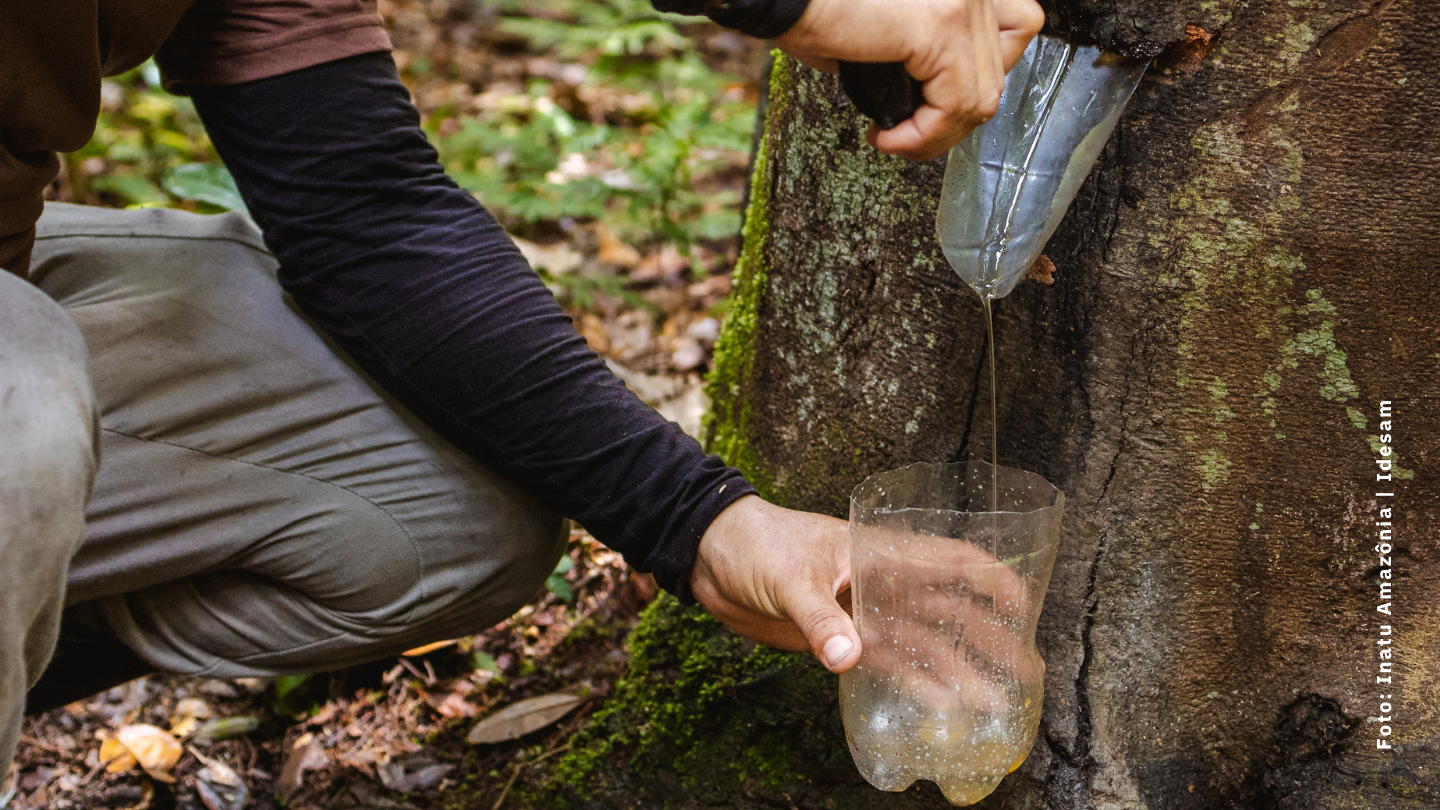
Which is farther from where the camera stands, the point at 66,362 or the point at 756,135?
the point at 756,135

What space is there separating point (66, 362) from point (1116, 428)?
120 cm

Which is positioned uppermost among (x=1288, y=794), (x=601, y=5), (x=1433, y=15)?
(x=1433, y=15)

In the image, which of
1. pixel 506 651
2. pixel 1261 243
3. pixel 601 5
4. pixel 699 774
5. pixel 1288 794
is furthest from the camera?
pixel 601 5

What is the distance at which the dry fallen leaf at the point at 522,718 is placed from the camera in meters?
1.99

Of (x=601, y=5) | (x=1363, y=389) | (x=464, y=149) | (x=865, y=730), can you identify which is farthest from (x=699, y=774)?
(x=601, y=5)

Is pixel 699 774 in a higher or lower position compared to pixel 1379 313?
lower

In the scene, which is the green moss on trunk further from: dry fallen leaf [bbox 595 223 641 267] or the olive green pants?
dry fallen leaf [bbox 595 223 641 267]

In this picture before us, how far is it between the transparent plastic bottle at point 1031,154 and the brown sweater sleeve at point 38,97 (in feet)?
3.54

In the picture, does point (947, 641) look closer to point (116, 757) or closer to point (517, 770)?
point (517, 770)

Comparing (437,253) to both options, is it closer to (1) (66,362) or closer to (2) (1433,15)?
(1) (66,362)

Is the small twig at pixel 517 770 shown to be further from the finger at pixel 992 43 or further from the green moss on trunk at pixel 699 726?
the finger at pixel 992 43

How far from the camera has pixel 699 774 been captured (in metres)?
1.75

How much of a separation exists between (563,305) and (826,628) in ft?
7.48

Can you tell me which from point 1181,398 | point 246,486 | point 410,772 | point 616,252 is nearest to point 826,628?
point 1181,398
